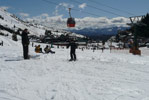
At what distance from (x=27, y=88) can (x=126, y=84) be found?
136 inches

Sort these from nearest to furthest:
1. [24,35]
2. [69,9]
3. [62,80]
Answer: [62,80], [24,35], [69,9]

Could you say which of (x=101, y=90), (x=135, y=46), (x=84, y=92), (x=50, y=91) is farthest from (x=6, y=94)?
(x=135, y=46)

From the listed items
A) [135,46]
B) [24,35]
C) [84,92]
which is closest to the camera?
[84,92]

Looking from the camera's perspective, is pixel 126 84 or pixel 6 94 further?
pixel 126 84

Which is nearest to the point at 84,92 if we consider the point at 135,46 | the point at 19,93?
the point at 19,93

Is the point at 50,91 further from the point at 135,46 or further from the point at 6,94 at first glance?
the point at 135,46

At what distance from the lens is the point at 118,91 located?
520cm

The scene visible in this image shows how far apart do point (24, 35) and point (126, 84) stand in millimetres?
8151

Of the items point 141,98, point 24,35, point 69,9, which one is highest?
point 69,9

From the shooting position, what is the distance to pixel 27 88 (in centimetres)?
521

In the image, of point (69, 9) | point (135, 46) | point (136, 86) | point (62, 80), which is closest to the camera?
point (136, 86)

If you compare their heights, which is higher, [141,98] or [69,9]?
[69,9]

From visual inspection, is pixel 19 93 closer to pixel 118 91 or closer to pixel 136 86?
pixel 118 91

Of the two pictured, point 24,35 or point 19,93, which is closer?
point 19,93
